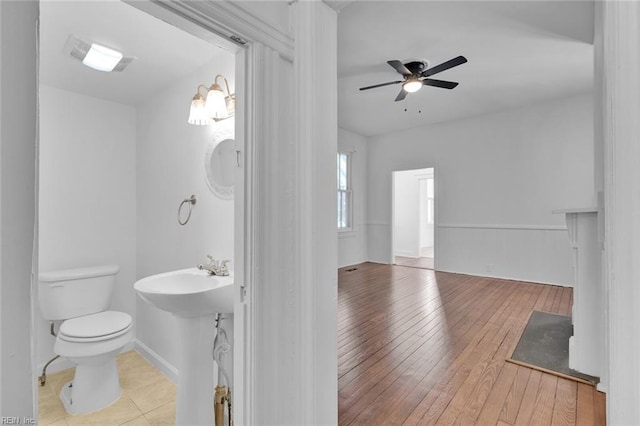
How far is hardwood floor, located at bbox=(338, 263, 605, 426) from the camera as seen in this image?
5.23ft

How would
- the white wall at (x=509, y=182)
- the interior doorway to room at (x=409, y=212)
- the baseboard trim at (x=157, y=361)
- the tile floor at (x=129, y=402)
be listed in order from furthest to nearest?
the interior doorway to room at (x=409, y=212)
the white wall at (x=509, y=182)
the baseboard trim at (x=157, y=361)
the tile floor at (x=129, y=402)

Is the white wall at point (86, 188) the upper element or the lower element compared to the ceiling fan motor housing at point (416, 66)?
lower

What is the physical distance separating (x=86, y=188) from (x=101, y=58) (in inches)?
48.5

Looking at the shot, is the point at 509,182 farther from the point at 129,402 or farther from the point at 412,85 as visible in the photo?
the point at 129,402

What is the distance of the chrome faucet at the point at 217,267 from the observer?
1.79m

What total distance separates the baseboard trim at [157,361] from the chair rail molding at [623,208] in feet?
8.09

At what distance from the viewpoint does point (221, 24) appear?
3.30 feet

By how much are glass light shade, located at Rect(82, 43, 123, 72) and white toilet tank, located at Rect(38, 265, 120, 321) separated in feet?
5.17

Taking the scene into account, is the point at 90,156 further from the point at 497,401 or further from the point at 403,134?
the point at 403,134

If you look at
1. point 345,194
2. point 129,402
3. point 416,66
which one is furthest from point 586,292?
point 345,194

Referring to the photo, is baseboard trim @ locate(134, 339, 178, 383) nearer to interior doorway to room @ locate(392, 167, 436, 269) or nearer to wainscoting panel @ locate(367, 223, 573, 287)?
wainscoting panel @ locate(367, 223, 573, 287)

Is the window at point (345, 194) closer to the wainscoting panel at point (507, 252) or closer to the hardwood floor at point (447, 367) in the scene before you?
the wainscoting panel at point (507, 252)

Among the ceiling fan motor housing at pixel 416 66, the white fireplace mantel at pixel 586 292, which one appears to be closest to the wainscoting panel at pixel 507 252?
the white fireplace mantel at pixel 586 292

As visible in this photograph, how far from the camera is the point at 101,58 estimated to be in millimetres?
1945
